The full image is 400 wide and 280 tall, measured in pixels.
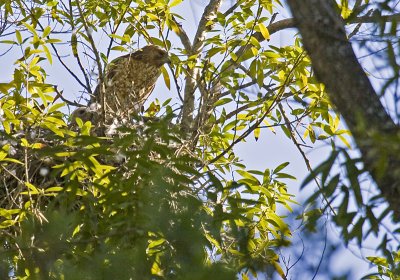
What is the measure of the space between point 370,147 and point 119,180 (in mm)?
1716

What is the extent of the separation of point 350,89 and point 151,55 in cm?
537

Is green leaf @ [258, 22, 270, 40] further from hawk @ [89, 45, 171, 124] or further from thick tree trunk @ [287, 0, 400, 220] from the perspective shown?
thick tree trunk @ [287, 0, 400, 220]

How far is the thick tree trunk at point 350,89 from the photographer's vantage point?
2512 mm

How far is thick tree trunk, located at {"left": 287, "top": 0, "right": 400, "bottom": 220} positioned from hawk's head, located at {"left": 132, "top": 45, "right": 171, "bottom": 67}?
5090 millimetres

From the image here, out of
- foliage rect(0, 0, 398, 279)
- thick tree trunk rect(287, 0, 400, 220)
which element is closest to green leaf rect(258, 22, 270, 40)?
foliage rect(0, 0, 398, 279)

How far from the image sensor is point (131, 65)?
315 inches

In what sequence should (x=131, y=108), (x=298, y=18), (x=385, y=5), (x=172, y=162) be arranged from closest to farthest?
(x=298, y=18) < (x=385, y=5) < (x=172, y=162) < (x=131, y=108)

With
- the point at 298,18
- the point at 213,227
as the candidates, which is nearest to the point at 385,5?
the point at 298,18

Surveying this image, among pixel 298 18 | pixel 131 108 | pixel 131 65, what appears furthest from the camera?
pixel 131 65

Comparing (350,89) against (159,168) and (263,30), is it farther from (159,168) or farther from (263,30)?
(263,30)

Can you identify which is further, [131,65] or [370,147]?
[131,65]

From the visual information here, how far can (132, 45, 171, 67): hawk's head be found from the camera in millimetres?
7809

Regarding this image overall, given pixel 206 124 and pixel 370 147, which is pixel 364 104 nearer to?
pixel 370 147

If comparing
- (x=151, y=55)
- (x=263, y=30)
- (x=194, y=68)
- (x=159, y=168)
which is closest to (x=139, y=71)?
(x=151, y=55)
